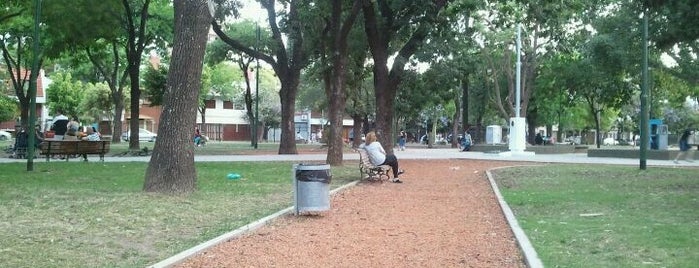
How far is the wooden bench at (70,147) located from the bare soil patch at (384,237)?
929 centimetres

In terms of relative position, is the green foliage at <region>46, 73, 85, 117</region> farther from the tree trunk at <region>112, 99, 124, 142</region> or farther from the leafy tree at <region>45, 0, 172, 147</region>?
the leafy tree at <region>45, 0, 172, 147</region>

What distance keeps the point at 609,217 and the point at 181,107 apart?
6.70m

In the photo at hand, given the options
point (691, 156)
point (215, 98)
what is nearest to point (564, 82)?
point (691, 156)

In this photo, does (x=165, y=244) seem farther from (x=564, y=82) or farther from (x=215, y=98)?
(x=215, y=98)

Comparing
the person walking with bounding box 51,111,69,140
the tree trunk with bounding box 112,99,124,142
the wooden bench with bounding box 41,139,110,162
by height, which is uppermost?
the tree trunk with bounding box 112,99,124,142

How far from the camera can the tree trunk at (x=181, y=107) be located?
433 inches

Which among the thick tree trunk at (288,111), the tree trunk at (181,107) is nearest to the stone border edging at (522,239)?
the tree trunk at (181,107)

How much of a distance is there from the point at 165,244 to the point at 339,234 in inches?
86.5

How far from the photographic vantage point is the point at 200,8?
11195 millimetres

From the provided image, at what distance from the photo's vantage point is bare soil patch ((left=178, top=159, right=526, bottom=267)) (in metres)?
6.67

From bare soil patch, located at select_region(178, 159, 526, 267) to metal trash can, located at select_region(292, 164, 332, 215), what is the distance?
8.4 inches

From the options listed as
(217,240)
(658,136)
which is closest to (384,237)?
(217,240)

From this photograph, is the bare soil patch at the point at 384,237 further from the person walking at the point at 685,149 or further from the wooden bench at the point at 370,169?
the person walking at the point at 685,149

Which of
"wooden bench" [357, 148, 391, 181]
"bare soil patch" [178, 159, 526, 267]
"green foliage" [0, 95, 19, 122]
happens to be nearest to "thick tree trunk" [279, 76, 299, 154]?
"wooden bench" [357, 148, 391, 181]
